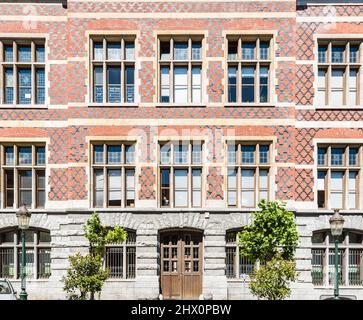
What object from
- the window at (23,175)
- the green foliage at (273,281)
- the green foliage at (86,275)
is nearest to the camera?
the green foliage at (273,281)

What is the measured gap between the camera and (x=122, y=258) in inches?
683

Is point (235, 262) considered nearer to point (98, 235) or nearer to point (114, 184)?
point (98, 235)

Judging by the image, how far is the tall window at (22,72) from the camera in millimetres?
17797

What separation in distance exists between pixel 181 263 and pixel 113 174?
4505 mm

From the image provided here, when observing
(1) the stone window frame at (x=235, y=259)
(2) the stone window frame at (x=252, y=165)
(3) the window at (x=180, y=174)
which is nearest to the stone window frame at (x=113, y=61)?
(3) the window at (x=180, y=174)

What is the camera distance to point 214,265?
17016 millimetres

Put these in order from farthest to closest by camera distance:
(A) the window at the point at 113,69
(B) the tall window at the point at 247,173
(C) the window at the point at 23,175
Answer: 1. (C) the window at the point at 23,175
2. (A) the window at the point at 113,69
3. (B) the tall window at the point at 247,173

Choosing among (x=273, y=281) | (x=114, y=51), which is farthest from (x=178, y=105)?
(x=273, y=281)

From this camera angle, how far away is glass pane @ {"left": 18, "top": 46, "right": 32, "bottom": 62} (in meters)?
18.0

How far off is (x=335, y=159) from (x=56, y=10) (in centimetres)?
1295

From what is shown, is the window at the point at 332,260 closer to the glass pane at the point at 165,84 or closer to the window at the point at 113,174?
the window at the point at 113,174

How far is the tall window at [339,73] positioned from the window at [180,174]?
18.6ft

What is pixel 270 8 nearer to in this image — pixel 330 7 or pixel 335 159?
pixel 330 7
